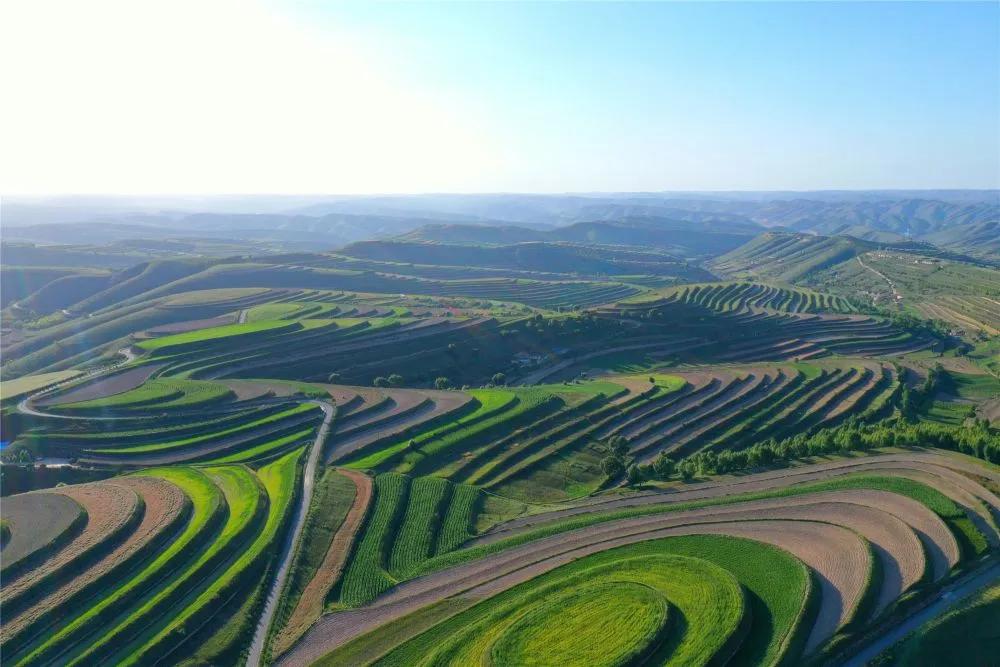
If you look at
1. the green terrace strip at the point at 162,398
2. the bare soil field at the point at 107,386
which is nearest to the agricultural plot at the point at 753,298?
the green terrace strip at the point at 162,398

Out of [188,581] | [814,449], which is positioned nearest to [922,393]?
[814,449]

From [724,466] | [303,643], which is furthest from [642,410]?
[303,643]

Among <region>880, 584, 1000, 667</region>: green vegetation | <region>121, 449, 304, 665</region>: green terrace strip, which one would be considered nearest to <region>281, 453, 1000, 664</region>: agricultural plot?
<region>880, 584, 1000, 667</region>: green vegetation

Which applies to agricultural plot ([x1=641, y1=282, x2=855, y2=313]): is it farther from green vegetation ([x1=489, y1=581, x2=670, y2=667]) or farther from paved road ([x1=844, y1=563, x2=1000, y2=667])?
green vegetation ([x1=489, y1=581, x2=670, y2=667])

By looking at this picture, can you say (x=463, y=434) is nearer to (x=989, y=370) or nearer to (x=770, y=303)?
(x=989, y=370)

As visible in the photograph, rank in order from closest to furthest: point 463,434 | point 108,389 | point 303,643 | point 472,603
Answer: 1. point 303,643
2. point 472,603
3. point 463,434
4. point 108,389
